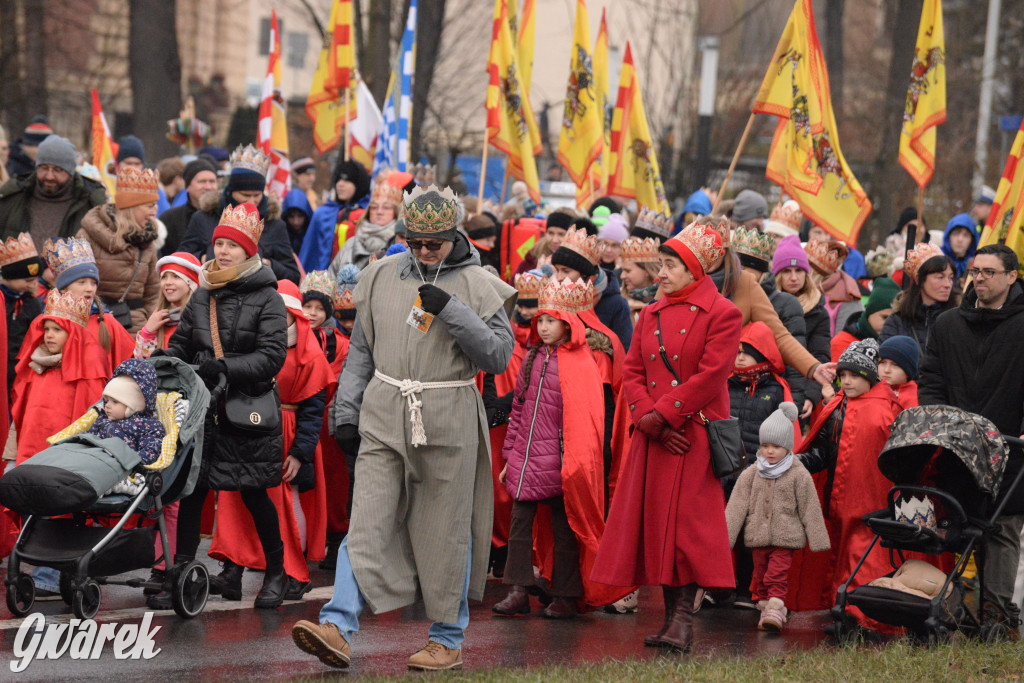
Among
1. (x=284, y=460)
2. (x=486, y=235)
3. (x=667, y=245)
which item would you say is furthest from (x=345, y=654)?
(x=486, y=235)

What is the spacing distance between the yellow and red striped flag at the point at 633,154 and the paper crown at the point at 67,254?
690 cm

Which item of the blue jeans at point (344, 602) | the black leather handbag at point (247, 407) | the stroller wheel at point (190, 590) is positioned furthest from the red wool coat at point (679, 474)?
the stroller wheel at point (190, 590)

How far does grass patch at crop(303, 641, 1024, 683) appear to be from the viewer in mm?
6234

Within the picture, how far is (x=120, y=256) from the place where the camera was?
968 centimetres

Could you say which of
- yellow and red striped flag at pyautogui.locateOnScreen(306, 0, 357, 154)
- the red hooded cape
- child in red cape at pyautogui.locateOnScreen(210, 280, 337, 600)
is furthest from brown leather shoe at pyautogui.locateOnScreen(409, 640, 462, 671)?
yellow and red striped flag at pyautogui.locateOnScreen(306, 0, 357, 154)

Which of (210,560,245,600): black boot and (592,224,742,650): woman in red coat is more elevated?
(592,224,742,650): woman in red coat

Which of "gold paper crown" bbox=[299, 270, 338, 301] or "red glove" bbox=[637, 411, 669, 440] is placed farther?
"gold paper crown" bbox=[299, 270, 338, 301]

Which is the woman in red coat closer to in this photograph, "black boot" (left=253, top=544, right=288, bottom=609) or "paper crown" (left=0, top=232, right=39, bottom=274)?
"black boot" (left=253, top=544, right=288, bottom=609)

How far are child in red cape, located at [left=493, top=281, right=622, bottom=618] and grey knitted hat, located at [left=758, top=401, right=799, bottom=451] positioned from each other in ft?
3.38

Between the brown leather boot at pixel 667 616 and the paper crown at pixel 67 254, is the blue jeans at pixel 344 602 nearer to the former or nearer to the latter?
the brown leather boot at pixel 667 616

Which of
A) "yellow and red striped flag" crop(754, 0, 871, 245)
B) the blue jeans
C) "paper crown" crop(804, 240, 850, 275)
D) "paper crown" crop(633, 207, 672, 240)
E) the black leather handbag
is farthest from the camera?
"yellow and red striped flag" crop(754, 0, 871, 245)

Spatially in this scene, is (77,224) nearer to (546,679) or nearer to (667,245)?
(667,245)

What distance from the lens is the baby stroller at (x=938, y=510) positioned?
283 inches

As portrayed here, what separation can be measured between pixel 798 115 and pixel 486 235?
297 cm
